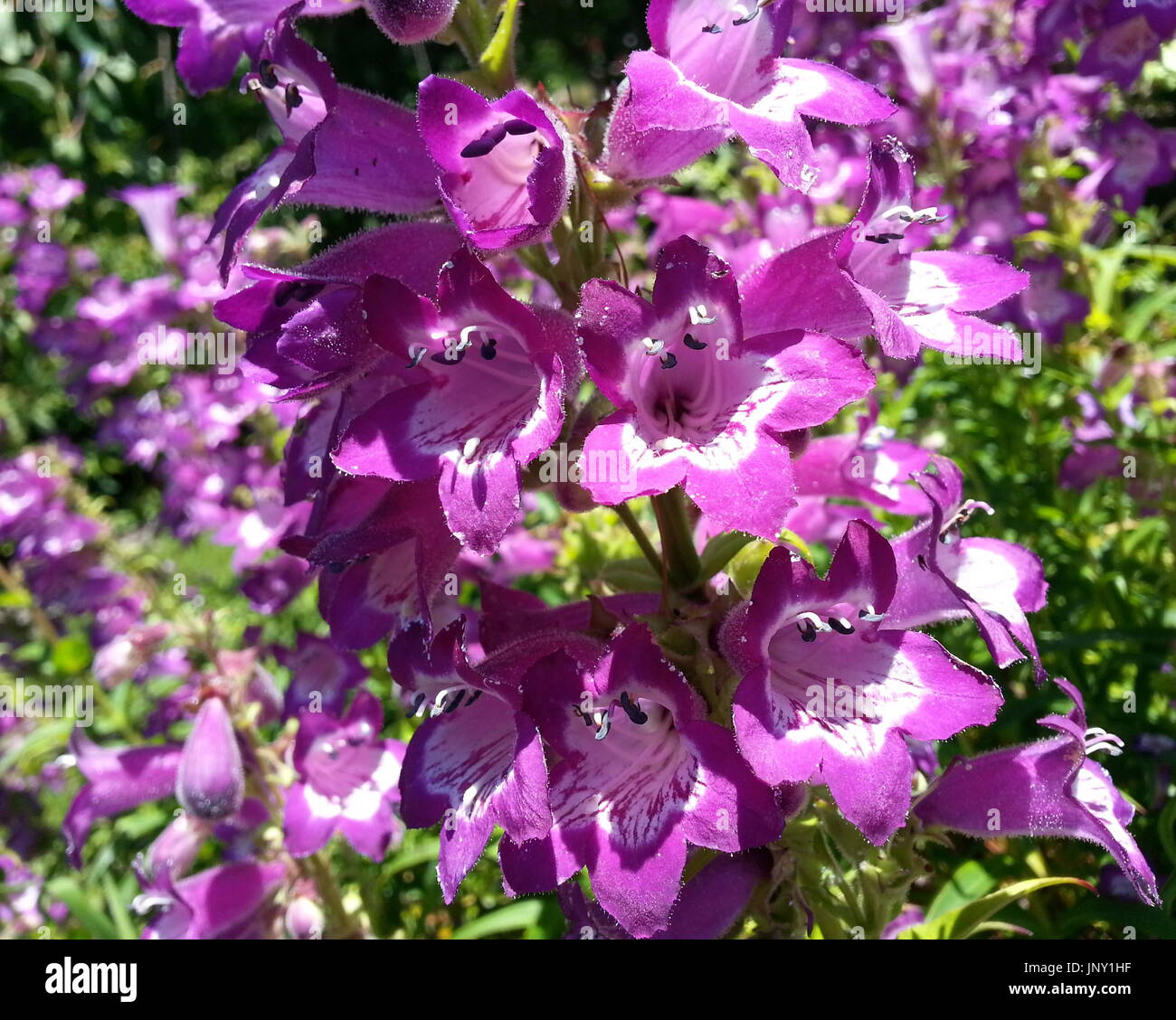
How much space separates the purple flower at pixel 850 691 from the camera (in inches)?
53.0

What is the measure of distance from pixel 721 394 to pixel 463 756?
0.70 m

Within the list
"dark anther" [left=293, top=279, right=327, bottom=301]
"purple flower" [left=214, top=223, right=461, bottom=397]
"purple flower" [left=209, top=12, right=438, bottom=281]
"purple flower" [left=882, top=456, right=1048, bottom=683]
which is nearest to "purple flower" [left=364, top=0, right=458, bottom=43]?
"purple flower" [left=209, top=12, right=438, bottom=281]

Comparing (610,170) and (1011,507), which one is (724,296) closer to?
(610,170)

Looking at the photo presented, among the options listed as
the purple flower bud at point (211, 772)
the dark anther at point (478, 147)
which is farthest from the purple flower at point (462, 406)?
the purple flower bud at point (211, 772)

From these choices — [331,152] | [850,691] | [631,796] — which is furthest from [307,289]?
[850,691]

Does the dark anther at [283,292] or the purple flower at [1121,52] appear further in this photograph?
the purple flower at [1121,52]

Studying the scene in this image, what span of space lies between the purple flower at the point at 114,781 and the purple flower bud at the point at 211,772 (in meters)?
0.17

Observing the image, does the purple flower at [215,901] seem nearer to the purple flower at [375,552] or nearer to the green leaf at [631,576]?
the purple flower at [375,552]

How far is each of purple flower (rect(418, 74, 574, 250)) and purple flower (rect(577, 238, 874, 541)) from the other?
13 cm

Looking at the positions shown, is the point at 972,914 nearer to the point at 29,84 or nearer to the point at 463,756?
the point at 463,756

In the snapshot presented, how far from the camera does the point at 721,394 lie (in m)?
1.52

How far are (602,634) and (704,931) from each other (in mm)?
489

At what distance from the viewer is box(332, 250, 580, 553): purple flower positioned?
1358 millimetres

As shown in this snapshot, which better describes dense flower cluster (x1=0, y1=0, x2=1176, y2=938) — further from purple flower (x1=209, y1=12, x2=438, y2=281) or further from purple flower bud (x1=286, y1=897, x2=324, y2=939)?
purple flower bud (x1=286, y1=897, x2=324, y2=939)
